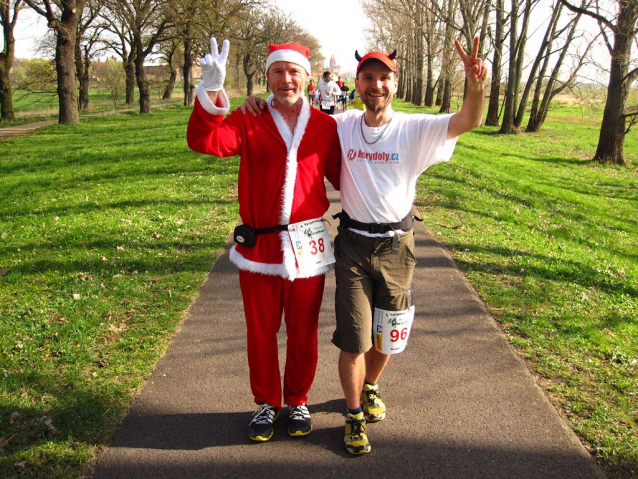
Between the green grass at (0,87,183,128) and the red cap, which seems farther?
the green grass at (0,87,183,128)

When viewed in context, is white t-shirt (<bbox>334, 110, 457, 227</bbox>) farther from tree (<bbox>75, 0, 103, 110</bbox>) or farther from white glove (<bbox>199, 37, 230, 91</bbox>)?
tree (<bbox>75, 0, 103, 110</bbox>)

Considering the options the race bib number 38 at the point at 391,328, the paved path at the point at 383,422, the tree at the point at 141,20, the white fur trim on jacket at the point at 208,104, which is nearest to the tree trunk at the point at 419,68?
the tree at the point at 141,20

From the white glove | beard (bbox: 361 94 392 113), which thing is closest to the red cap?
beard (bbox: 361 94 392 113)

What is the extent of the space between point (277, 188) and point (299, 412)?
4.50 feet

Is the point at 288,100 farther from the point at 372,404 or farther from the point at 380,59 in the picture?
the point at 372,404

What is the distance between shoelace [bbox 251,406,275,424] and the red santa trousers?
4cm

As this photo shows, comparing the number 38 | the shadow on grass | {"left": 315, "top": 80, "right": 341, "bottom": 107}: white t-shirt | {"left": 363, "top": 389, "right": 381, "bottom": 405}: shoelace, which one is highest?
{"left": 315, "top": 80, "right": 341, "bottom": 107}: white t-shirt

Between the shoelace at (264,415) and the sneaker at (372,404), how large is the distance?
58 cm

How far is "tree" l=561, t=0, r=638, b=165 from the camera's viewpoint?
1359 cm

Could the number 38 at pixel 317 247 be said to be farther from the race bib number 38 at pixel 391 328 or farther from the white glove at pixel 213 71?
the white glove at pixel 213 71

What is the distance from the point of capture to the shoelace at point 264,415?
3017 millimetres

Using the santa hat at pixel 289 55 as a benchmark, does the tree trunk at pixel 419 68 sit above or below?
above

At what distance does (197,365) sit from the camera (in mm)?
3746

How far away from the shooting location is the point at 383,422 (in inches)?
124
